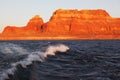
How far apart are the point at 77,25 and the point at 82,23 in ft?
10.4

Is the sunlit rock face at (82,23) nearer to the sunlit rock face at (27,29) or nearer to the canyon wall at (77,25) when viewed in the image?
the canyon wall at (77,25)

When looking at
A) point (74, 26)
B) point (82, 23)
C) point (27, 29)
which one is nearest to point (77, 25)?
point (74, 26)

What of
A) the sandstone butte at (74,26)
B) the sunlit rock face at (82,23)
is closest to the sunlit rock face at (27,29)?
the sandstone butte at (74,26)

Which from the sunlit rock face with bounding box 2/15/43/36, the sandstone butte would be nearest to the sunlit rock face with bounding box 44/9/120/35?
the sandstone butte

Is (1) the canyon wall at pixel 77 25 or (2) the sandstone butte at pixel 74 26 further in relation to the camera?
(1) the canyon wall at pixel 77 25

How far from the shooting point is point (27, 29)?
17675 centimetres

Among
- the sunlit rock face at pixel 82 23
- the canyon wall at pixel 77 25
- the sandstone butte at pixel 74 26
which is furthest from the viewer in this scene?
the sunlit rock face at pixel 82 23

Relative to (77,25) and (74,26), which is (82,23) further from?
(74,26)

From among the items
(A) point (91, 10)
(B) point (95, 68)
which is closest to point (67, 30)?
(A) point (91, 10)

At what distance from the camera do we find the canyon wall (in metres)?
160

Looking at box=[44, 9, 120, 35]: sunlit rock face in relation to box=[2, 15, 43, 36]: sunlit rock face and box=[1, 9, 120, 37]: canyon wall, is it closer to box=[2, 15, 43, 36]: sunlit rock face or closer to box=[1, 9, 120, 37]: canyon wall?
box=[1, 9, 120, 37]: canyon wall

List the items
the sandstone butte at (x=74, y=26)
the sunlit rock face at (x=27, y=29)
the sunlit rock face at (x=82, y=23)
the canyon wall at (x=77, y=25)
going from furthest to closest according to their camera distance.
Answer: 1. the sunlit rock face at (x=27, y=29)
2. the sunlit rock face at (x=82, y=23)
3. the canyon wall at (x=77, y=25)
4. the sandstone butte at (x=74, y=26)

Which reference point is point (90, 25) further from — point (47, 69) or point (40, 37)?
point (47, 69)

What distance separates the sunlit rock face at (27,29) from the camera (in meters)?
168
